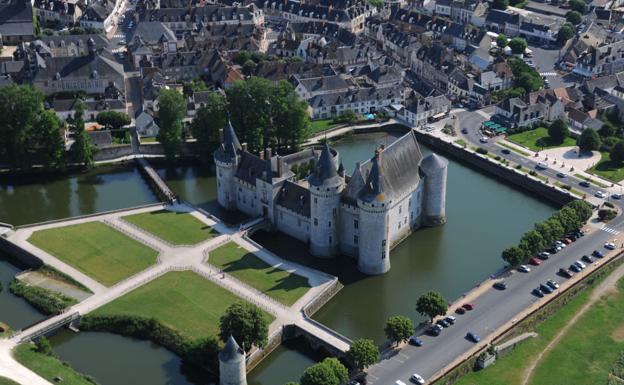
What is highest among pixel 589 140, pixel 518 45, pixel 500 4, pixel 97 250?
pixel 500 4

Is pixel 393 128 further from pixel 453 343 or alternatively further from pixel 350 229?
pixel 453 343

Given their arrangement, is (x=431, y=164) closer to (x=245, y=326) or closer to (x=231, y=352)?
(x=245, y=326)

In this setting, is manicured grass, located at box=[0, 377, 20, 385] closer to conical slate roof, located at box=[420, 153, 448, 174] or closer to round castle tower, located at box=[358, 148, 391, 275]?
round castle tower, located at box=[358, 148, 391, 275]

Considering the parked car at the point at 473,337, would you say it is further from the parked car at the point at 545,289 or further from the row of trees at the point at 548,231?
the row of trees at the point at 548,231

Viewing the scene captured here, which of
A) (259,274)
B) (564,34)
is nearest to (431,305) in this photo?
(259,274)

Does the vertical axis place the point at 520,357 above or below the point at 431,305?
below
